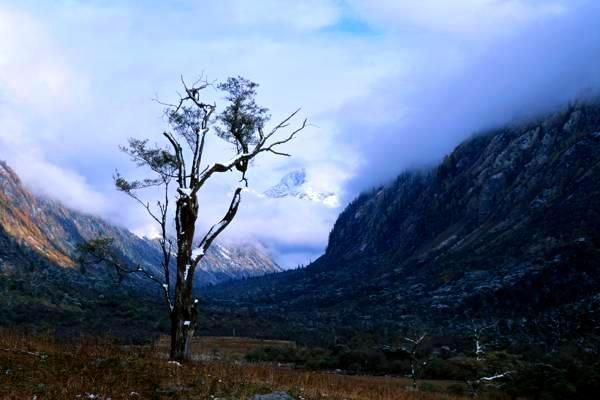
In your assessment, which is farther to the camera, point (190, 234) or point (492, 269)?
point (492, 269)

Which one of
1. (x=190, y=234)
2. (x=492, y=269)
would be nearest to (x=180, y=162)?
(x=190, y=234)

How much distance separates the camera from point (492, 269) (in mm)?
151125

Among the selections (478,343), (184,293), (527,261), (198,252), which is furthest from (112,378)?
(527,261)

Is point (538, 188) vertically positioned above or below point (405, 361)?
above

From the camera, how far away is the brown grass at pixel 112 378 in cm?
1425

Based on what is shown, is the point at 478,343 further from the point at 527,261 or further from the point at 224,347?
the point at 527,261

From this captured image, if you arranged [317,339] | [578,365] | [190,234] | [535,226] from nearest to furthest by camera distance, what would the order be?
[190,234], [578,365], [317,339], [535,226]

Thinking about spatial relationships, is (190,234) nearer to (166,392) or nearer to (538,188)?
(166,392)

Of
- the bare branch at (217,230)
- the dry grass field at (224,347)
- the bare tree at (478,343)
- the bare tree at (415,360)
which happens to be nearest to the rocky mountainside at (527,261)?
the bare tree at (478,343)

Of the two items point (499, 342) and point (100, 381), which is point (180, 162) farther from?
point (499, 342)

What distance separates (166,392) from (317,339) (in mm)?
95289

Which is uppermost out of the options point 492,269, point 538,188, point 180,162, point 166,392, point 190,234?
point 538,188

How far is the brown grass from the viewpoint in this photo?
561 inches

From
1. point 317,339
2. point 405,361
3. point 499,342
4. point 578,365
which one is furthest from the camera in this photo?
point 317,339
